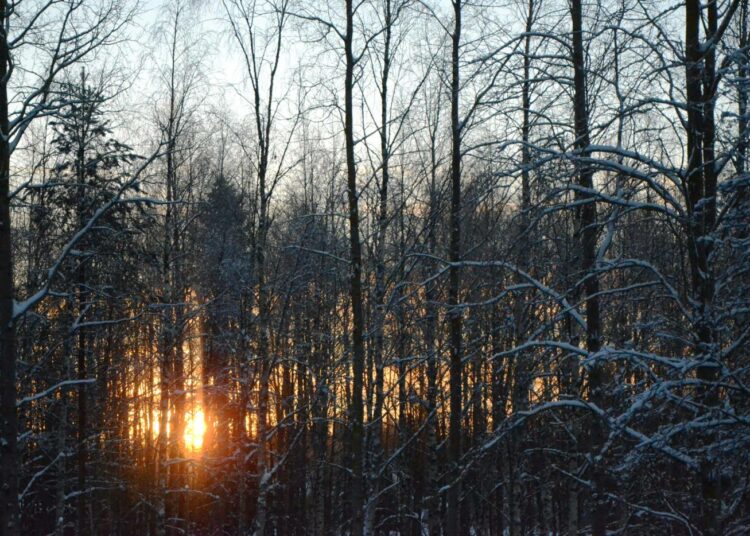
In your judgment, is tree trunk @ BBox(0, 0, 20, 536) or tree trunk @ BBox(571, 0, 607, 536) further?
tree trunk @ BBox(571, 0, 607, 536)

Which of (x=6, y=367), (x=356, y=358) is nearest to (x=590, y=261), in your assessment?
(x=356, y=358)

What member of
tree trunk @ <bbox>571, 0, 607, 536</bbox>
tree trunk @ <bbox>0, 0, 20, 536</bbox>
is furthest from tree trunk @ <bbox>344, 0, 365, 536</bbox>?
tree trunk @ <bbox>0, 0, 20, 536</bbox>

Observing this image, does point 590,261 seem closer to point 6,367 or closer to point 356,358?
point 356,358

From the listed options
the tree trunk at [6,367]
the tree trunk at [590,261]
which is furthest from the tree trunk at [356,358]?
the tree trunk at [6,367]

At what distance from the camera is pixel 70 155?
16.4 metres

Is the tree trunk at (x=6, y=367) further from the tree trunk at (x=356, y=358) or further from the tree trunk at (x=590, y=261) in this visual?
the tree trunk at (x=590, y=261)

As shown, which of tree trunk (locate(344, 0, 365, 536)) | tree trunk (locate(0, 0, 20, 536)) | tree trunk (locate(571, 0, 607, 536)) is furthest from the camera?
tree trunk (locate(344, 0, 365, 536))

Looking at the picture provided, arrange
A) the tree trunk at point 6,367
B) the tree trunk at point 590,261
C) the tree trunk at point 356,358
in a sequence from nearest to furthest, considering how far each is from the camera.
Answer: the tree trunk at point 6,367 < the tree trunk at point 590,261 < the tree trunk at point 356,358

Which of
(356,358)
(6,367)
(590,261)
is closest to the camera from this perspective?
(6,367)

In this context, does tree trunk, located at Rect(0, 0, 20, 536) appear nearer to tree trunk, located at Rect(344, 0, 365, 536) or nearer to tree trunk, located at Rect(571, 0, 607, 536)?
tree trunk, located at Rect(344, 0, 365, 536)

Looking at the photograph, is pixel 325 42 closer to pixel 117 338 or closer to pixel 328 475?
pixel 117 338

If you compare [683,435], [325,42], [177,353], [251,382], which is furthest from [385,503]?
[683,435]

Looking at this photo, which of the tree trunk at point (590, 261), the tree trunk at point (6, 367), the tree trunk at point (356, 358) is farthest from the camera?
the tree trunk at point (356, 358)

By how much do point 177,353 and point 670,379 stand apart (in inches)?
624
